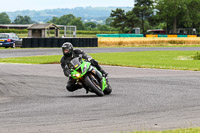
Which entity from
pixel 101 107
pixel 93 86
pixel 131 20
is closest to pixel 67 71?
pixel 93 86

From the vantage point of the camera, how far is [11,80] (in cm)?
1488

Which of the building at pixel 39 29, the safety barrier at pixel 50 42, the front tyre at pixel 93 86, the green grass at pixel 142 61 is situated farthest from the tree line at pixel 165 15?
the front tyre at pixel 93 86

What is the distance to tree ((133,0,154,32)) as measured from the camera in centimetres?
10738

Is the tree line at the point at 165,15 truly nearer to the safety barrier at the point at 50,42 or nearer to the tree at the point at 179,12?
the tree at the point at 179,12

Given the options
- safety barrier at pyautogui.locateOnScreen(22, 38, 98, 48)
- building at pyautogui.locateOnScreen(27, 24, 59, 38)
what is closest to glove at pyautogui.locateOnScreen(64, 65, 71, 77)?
safety barrier at pyautogui.locateOnScreen(22, 38, 98, 48)

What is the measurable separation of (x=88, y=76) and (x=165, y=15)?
9555cm

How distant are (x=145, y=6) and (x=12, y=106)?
99829mm

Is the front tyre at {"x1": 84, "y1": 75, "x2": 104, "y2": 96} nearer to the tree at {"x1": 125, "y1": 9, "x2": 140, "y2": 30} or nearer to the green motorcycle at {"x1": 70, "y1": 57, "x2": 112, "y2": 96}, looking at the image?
the green motorcycle at {"x1": 70, "y1": 57, "x2": 112, "y2": 96}

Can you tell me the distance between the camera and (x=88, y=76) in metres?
10.6

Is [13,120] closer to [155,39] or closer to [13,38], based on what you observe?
[13,38]

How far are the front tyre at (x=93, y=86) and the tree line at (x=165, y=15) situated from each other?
88819 mm

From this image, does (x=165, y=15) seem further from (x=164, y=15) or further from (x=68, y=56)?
(x=68, y=56)

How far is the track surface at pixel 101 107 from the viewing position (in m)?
6.92

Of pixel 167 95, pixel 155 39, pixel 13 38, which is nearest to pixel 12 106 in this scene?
pixel 167 95
